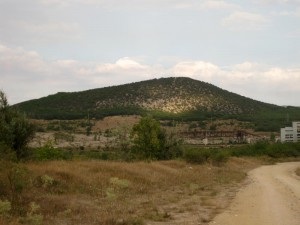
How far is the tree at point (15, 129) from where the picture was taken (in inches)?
1144

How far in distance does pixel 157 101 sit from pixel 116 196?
392 feet

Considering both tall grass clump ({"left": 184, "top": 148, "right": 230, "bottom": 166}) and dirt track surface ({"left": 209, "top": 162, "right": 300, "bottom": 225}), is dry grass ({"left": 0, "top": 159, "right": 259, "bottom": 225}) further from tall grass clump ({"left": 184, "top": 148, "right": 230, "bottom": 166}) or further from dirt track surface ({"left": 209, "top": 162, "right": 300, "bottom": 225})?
tall grass clump ({"left": 184, "top": 148, "right": 230, "bottom": 166})

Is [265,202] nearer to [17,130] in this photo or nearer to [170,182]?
[170,182]

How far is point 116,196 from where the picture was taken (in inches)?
803

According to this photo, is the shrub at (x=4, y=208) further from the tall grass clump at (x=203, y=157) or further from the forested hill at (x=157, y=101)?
the forested hill at (x=157, y=101)

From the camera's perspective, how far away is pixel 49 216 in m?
14.4

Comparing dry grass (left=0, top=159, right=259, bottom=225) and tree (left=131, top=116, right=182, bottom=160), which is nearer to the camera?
dry grass (left=0, top=159, right=259, bottom=225)

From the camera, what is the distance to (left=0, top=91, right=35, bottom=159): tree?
29047 millimetres

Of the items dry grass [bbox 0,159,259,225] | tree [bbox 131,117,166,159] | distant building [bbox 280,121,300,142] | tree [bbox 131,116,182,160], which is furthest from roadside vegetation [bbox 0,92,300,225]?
distant building [bbox 280,121,300,142]

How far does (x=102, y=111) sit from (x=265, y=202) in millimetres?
113760

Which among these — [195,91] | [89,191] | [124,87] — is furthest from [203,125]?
[89,191]

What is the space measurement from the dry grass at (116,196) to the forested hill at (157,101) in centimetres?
10479

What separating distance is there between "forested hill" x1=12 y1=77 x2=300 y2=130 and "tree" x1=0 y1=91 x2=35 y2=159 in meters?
101

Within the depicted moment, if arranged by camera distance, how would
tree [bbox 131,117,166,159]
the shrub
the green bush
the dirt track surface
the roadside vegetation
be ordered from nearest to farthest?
the shrub < the roadside vegetation < the dirt track surface < tree [bbox 131,117,166,159] < the green bush
